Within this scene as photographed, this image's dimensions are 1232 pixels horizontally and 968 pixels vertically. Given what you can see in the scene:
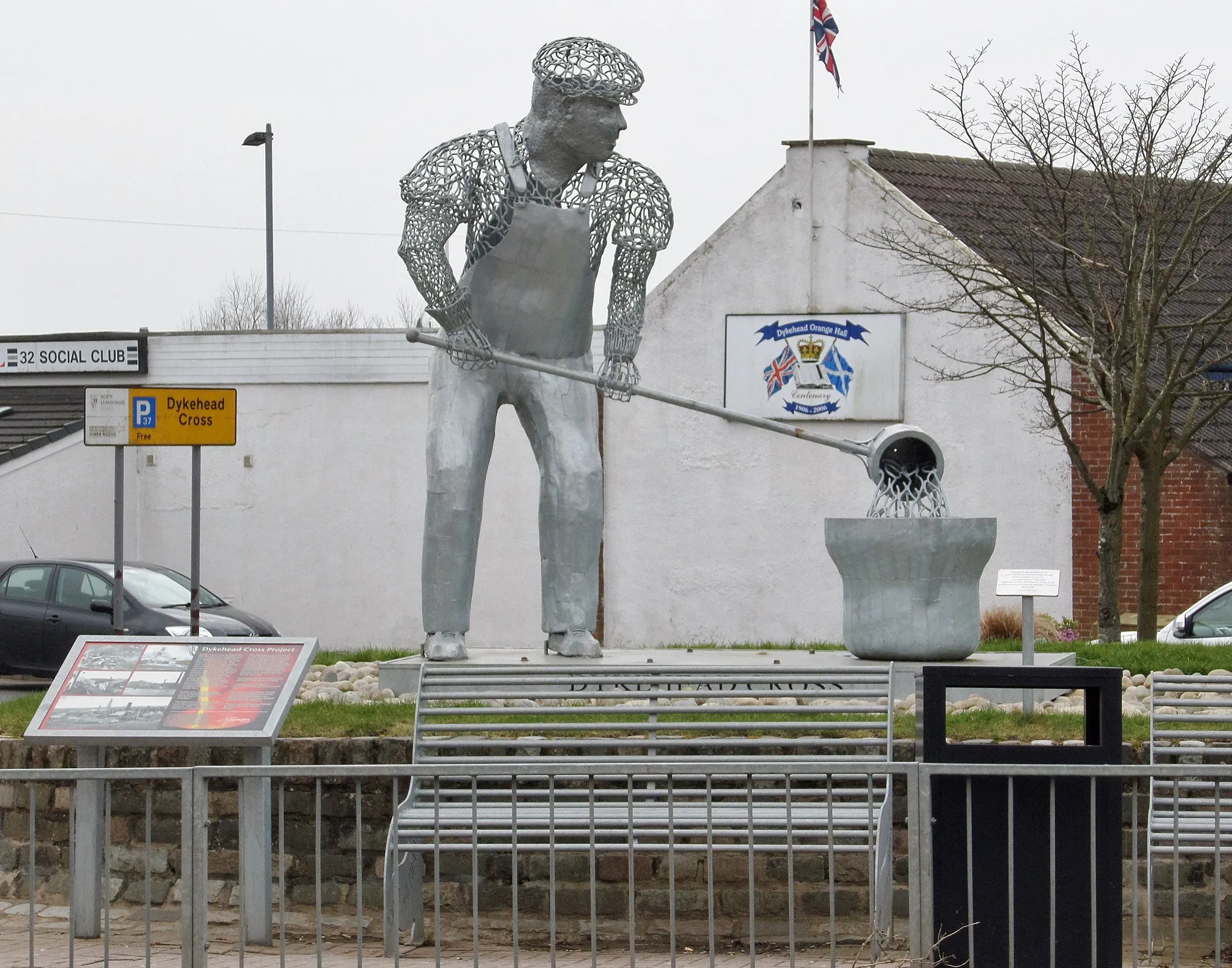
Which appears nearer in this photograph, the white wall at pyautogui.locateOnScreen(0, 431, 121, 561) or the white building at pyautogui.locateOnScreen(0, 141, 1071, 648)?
the white building at pyautogui.locateOnScreen(0, 141, 1071, 648)

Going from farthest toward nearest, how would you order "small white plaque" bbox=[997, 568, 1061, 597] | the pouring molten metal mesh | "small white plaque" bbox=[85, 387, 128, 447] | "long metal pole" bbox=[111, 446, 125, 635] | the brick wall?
the brick wall → "small white plaque" bbox=[85, 387, 128, 447] → "long metal pole" bbox=[111, 446, 125, 635] → the pouring molten metal mesh → "small white plaque" bbox=[997, 568, 1061, 597]

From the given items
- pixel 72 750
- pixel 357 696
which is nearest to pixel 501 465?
pixel 357 696

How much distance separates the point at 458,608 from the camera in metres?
10.9

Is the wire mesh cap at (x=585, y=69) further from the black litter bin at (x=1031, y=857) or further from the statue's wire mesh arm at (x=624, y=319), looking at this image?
the black litter bin at (x=1031, y=857)

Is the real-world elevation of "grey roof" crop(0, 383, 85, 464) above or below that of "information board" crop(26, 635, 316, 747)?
above

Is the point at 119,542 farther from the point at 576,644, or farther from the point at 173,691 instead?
the point at 173,691

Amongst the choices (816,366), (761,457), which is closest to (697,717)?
(761,457)

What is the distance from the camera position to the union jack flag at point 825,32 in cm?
2394

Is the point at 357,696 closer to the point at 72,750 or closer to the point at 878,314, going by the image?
the point at 72,750

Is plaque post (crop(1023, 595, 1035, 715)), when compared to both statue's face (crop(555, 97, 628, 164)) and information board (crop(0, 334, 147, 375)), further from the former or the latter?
information board (crop(0, 334, 147, 375))

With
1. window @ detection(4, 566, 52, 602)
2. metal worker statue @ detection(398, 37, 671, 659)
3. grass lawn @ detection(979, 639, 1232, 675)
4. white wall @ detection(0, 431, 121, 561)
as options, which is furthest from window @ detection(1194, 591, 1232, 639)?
white wall @ detection(0, 431, 121, 561)

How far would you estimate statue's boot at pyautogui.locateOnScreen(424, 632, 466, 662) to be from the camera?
10.7 metres

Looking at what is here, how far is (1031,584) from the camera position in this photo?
9.86m

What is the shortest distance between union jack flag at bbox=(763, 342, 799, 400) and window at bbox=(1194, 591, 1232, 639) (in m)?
7.65
